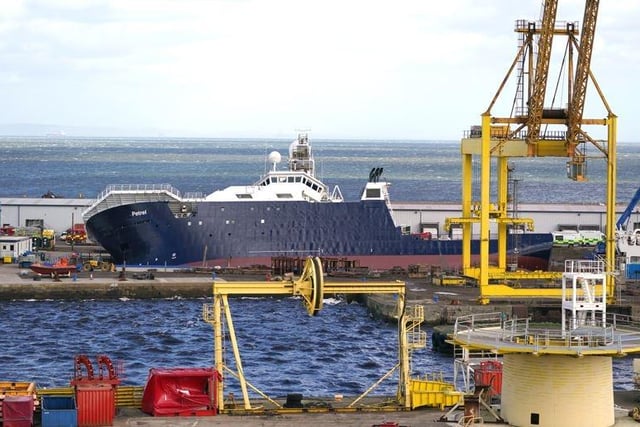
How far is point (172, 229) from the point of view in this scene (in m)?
74.7

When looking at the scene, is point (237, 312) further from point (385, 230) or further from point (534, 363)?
point (534, 363)

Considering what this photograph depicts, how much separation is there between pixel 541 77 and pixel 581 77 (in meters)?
1.57

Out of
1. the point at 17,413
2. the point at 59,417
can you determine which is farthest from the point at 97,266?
the point at 17,413

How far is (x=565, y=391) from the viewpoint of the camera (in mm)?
28906

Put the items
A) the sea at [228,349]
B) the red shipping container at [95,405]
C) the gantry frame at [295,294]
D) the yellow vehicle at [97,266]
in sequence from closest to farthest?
the red shipping container at [95,405], the gantry frame at [295,294], the sea at [228,349], the yellow vehicle at [97,266]

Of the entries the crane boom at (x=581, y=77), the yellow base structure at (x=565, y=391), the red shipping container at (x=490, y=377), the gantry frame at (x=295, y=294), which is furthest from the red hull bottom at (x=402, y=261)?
the yellow base structure at (x=565, y=391)

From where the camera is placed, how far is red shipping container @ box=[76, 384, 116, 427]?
30734 mm

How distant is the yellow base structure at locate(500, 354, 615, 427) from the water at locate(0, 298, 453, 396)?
1407cm

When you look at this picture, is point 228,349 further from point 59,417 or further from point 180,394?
point 59,417

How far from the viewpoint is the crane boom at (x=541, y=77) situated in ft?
192

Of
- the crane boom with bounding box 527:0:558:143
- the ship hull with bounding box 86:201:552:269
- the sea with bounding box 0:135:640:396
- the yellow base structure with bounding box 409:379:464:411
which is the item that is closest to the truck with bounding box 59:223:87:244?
the ship hull with bounding box 86:201:552:269

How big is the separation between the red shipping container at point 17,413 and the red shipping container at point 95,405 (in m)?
1.06

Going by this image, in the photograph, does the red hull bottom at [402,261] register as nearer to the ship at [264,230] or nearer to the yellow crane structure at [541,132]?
the ship at [264,230]

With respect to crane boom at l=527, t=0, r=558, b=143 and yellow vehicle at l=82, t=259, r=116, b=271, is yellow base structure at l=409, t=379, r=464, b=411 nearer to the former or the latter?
crane boom at l=527, t=0, r=558, b=143
